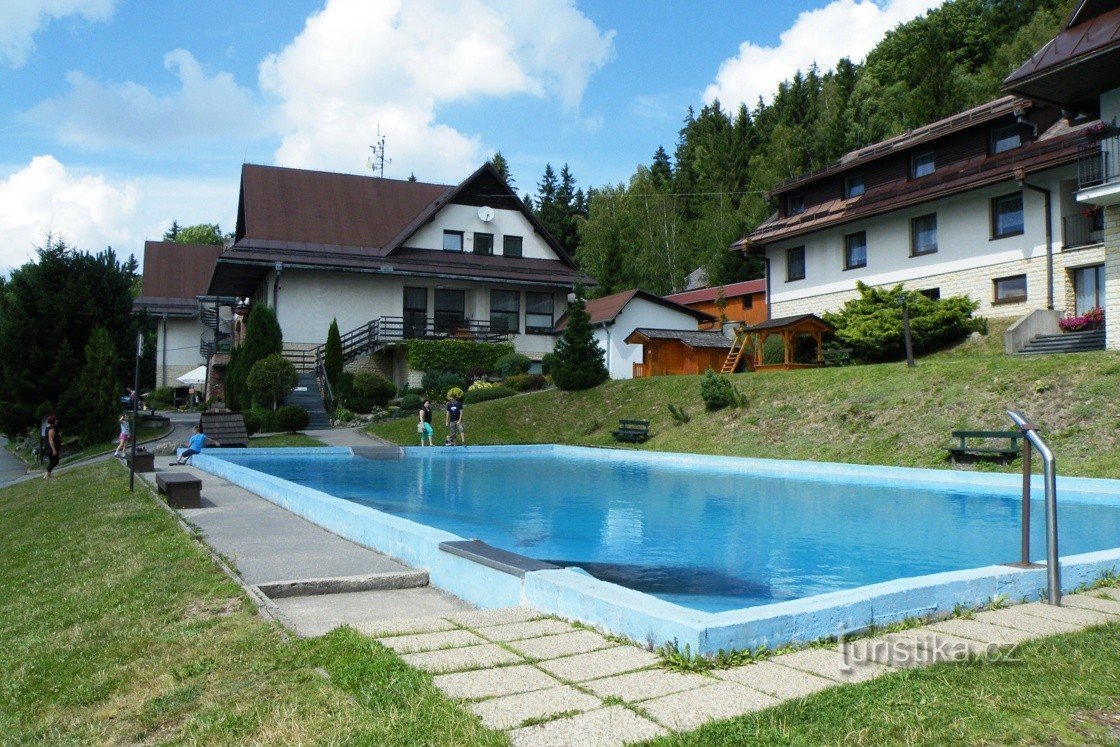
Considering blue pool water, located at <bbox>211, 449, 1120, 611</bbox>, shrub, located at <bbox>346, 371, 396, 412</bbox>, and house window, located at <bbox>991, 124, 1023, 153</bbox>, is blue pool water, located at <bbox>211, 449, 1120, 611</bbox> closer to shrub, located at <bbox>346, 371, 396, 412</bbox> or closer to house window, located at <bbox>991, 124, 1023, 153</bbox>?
shrub, located at <bbox>346, 371, 396, 412</bbox>

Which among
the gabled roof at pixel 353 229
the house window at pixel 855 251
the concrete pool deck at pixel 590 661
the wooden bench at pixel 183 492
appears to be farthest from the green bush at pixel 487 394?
the concrete pool deck at pixel 590 661

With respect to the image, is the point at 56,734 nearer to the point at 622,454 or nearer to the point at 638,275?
the point at 622,454

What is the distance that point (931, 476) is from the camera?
16672mm

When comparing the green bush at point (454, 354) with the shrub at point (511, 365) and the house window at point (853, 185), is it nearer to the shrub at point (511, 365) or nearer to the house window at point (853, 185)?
the shrub at point (511, 365)

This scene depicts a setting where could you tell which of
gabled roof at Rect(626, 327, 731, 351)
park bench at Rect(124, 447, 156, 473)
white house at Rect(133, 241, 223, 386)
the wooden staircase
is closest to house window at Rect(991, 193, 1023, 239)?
the wooden staircase

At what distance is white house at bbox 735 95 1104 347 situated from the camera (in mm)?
25141

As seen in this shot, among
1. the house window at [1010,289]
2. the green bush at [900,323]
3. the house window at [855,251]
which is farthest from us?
the house window at [855,251]

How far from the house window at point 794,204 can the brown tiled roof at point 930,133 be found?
1.68 feet

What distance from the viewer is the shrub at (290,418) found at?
28.9 metres

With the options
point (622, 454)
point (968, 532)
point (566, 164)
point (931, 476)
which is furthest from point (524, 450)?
point (566, 164)

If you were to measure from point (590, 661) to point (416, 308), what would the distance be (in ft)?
120

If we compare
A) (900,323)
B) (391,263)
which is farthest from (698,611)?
(391,263)

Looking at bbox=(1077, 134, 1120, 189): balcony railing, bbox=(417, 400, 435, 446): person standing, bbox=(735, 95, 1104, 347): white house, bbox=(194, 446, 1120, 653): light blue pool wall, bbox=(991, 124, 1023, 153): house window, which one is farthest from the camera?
bbox=(991, 124, 1023, 153): house window

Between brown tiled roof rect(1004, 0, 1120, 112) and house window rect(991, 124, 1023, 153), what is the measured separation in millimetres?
5989
